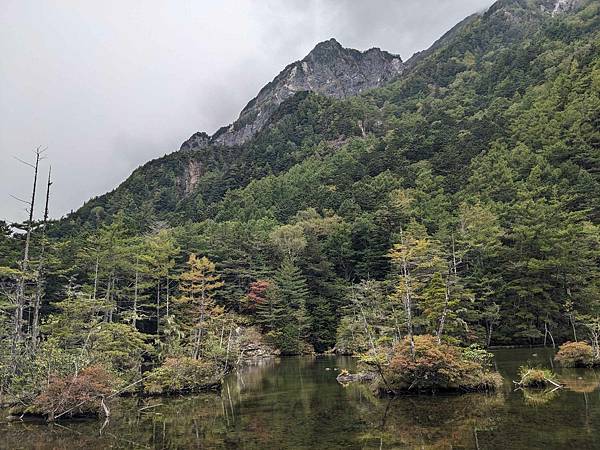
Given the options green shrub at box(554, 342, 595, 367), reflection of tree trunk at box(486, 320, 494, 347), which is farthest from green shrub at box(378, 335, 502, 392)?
reflection of tree trunk at box(486, 320, 494, 347)

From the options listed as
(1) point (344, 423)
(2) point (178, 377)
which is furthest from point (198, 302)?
(1) point (344, 423)

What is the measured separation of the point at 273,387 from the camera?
22188 mm

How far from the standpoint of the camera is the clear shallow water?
10.5 meters

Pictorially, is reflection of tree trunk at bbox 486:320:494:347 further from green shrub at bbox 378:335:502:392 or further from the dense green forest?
green shrub at bbox 378:335:502:392

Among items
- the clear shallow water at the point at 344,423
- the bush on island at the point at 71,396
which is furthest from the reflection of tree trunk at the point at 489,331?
the bush on island at the point at 71,396

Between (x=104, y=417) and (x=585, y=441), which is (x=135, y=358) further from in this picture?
(x=585, y=441)

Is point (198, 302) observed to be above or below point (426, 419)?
above

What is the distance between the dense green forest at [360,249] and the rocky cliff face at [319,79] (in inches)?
2264

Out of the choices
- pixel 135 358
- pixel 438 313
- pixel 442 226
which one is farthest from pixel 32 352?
pixel 442 226

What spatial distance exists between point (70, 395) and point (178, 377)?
6339 mm

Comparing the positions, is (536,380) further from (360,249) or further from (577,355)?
(360,249)

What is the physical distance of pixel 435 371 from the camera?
16.8m

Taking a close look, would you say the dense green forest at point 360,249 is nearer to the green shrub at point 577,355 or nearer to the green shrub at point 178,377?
the green shrub at point 178,377

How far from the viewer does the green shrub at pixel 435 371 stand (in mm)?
16484
